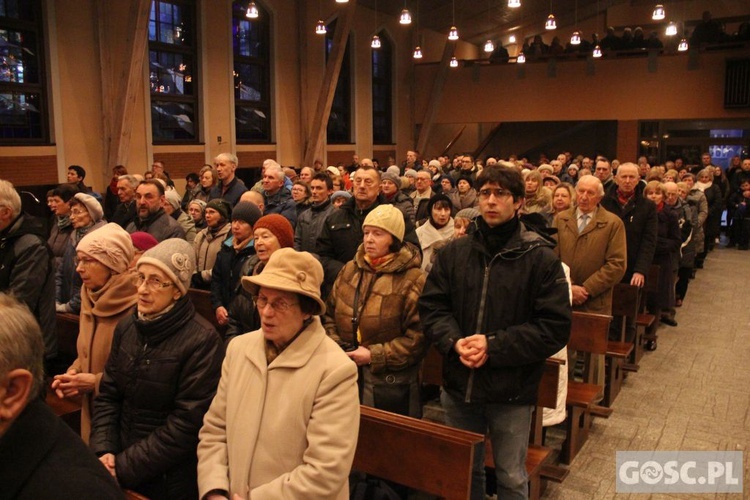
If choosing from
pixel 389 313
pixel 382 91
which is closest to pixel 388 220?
pixel 389 313

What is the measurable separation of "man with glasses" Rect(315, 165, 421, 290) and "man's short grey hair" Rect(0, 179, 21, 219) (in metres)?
1.66

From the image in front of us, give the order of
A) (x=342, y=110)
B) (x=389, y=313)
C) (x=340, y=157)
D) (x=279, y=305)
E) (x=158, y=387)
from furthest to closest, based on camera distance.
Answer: (x=342, y=110) → (x=340, y=157) → (x=389, y=313) → (x=158, y=387) → (x=279, y=305)

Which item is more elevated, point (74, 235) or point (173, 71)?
point (173, 71)

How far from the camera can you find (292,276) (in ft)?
6.72

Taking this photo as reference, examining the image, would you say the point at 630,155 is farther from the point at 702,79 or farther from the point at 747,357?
the point at 747,357

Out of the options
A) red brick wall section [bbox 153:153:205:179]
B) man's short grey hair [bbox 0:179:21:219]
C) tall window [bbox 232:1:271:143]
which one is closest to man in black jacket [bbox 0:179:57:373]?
man's short grey hair [bbox 0:179:21:219]

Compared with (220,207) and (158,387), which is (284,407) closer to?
(158,387)

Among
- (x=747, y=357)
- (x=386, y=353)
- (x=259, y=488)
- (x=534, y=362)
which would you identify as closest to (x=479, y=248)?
(x=534, y=362)

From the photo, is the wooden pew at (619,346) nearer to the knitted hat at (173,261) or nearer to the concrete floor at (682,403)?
the concrete floor at (682,403)

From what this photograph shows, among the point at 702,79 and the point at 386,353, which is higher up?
the point at 702,79

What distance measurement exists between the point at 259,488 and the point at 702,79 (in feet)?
50.8

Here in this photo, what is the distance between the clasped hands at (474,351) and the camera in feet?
8.07

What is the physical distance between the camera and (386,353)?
289 centimetres

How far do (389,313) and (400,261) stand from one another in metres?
0.24
